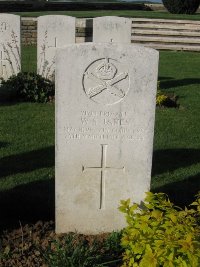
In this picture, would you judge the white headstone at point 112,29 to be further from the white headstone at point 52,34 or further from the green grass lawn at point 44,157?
the green grass lawn at point 44,157

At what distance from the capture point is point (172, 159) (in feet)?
20.0

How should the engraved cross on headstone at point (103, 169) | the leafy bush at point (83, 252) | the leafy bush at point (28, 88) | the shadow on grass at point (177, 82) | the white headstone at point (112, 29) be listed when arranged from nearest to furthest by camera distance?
the leafy bush at point (83, 252)
the engraved cross on headstone at point (103, 169)
the leafy bush at point (28, 88)
the white headstone at point (112, 29)
the shadow on grass at point (177, 82)

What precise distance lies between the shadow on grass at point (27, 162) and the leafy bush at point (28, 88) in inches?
110

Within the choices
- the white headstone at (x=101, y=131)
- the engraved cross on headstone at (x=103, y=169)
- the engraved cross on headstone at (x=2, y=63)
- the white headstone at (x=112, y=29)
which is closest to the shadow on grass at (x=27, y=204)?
the white headstone at (x=101, y=131)

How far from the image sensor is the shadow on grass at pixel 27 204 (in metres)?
4.48

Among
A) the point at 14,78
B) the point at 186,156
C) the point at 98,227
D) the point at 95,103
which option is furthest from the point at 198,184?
the point at 14,78

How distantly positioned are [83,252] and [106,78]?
1277 mm

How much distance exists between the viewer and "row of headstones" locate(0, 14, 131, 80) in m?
9.05

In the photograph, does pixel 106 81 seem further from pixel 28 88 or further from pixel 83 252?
pixel 28 88

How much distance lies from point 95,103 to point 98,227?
1.08 metres

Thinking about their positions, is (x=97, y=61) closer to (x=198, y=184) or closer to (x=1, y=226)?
(x=1, y=226)

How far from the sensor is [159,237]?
3053 millimetres

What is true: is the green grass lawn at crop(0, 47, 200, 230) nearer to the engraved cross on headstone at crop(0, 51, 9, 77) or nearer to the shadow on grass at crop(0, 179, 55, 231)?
the shadow on grass at crop(0, 179, 55, 231)

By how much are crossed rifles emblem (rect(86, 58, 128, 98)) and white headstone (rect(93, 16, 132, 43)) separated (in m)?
5.37
